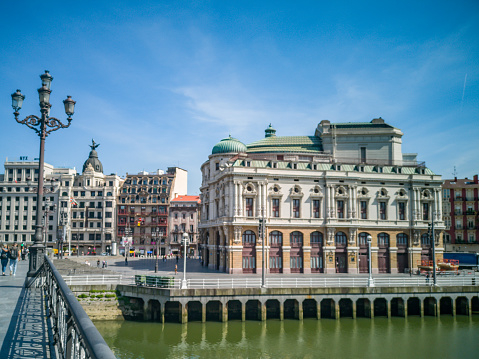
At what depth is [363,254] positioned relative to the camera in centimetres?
6259

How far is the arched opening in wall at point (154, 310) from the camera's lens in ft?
134

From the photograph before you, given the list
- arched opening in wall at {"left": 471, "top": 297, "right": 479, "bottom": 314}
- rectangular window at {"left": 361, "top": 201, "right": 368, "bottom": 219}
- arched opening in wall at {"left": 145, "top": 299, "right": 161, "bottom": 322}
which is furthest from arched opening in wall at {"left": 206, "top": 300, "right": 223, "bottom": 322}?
rectangular window at {"left": 361, "top": 201, "right": 368, "bottom": 219}

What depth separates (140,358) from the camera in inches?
1194

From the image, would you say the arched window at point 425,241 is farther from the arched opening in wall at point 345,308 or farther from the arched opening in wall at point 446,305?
the arched opening in wall at point 345,308

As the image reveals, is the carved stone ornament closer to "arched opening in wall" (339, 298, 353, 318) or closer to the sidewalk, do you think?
"arched opening in wall" (339, 298, 353, 318)

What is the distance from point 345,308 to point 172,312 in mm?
18583

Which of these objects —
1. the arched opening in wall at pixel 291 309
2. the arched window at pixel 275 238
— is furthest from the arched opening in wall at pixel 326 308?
the arched window at pixel 275 238

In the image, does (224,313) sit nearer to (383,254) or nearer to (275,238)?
(275,238)

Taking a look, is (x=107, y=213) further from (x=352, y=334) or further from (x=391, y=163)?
(x=352, y=334)

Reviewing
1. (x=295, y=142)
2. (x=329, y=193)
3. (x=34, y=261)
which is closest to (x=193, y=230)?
(x=295, y=142)

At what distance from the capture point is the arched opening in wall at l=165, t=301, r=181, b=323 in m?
40.5

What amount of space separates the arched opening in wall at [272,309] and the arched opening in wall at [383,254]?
25.0 m

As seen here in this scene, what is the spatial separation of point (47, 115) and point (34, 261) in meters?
7.55

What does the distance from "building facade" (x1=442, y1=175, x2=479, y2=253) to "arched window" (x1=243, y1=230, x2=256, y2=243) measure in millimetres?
51450
